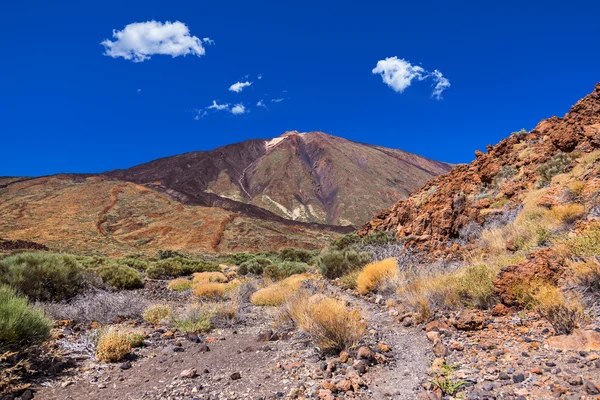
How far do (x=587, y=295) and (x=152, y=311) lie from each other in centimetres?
710

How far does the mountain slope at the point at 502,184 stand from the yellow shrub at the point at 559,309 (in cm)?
419

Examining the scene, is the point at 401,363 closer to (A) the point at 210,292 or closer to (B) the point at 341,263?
(A) the point at 210,292

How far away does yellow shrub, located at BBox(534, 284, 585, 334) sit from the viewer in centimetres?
363

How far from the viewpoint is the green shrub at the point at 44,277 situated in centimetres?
767

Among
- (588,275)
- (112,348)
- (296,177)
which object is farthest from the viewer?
(296,177)

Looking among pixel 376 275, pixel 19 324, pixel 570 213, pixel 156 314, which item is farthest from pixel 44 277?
pixel 570 213

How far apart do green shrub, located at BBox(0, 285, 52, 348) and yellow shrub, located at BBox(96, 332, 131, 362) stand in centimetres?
72

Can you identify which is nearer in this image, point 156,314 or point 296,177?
point 156,314

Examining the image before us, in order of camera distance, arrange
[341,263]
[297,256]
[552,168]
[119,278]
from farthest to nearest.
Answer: [297,256] < [552,168] < [341,263] < [119,278]

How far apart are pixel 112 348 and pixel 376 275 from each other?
5691 millimetres

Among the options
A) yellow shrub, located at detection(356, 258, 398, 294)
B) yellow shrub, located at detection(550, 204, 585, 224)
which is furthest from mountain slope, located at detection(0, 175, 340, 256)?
yellow shrub, located at detection(550, 204, 585, 224)

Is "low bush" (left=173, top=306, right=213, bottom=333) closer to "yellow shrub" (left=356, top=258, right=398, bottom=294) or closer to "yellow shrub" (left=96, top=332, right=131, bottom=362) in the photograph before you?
"yellow shrub" (left=96, top=332, right=131, bottom=362)

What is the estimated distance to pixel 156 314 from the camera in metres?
7.04

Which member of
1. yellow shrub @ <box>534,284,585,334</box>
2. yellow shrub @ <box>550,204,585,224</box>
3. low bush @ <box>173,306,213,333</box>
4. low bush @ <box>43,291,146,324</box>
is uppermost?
yellow shrub @ <box>550,204,585,224</box>
